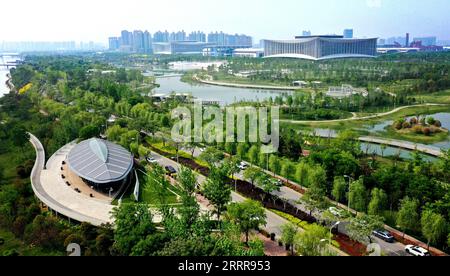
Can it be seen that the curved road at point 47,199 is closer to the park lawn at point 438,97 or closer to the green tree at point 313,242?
the green tree at point 313,242

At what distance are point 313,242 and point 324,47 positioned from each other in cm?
3699

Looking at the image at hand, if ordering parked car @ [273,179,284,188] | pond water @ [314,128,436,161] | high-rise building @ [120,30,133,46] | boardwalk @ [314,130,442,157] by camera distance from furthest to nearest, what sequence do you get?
high-rise building @ [120,30,133,46]
boardwalk @ [314,130,442,157]
pond water @ [314,128,436,161]
parked car @ [273,179,284,188]

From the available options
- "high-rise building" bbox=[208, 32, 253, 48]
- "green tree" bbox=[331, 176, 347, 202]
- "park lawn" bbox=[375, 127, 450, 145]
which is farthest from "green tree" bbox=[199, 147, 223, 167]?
"high-rise building" bbox=[208, 32, 253, 48]

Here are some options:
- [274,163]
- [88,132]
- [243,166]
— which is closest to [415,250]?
[274,163]

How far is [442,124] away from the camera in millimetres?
14414

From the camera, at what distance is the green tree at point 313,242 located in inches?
193

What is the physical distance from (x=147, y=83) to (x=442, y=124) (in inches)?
770

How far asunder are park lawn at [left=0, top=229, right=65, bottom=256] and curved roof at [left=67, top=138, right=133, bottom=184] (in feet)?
6.15

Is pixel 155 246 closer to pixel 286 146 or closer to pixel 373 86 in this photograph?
pixel 286 146

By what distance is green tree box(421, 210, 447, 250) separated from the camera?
549 centimetres

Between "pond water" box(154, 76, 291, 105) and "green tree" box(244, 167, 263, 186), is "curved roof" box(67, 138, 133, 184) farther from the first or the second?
"pond water" box(154, 76, 291, 105)

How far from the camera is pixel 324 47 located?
39062mm

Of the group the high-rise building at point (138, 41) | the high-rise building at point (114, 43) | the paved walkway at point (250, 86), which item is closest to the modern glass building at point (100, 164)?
the paved walkway at point (250, 86)

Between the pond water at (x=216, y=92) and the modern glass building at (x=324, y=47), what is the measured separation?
15.9 meters
